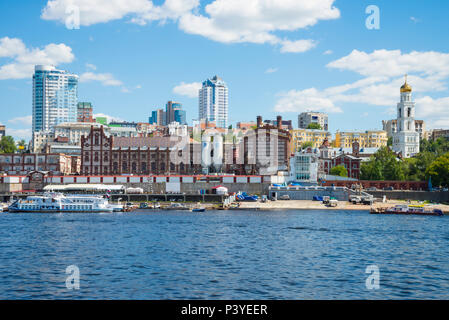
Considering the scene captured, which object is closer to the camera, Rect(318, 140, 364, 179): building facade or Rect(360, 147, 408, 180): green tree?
Rect(360, 147, 408, 180): green tree

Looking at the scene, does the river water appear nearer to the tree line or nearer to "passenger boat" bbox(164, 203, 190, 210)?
"passenger boat" bbox(164, 203, 190, 210)

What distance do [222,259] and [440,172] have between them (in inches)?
3973

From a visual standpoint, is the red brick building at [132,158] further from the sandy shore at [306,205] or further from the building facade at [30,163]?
the sandy shore at [306,205]

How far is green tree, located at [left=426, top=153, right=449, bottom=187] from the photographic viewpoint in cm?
12812

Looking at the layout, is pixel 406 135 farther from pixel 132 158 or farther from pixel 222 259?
pixel 222 259

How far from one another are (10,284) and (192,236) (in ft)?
103

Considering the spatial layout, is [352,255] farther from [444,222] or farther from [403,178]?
[403,178]

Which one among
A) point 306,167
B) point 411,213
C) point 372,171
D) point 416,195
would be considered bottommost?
point 411,213

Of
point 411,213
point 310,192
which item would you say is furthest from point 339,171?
point 411,213

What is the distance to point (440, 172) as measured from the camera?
129m

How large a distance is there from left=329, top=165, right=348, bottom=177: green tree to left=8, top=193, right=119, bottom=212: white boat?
7552 cm

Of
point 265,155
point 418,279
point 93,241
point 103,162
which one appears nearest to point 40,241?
point 93,241

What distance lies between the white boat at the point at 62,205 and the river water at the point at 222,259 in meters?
22.8

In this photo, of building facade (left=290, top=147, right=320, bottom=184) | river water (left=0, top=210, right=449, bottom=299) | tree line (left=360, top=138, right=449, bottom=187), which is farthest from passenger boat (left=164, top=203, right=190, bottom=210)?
tree line (left=360, top=138, right=449, bottom=187)
